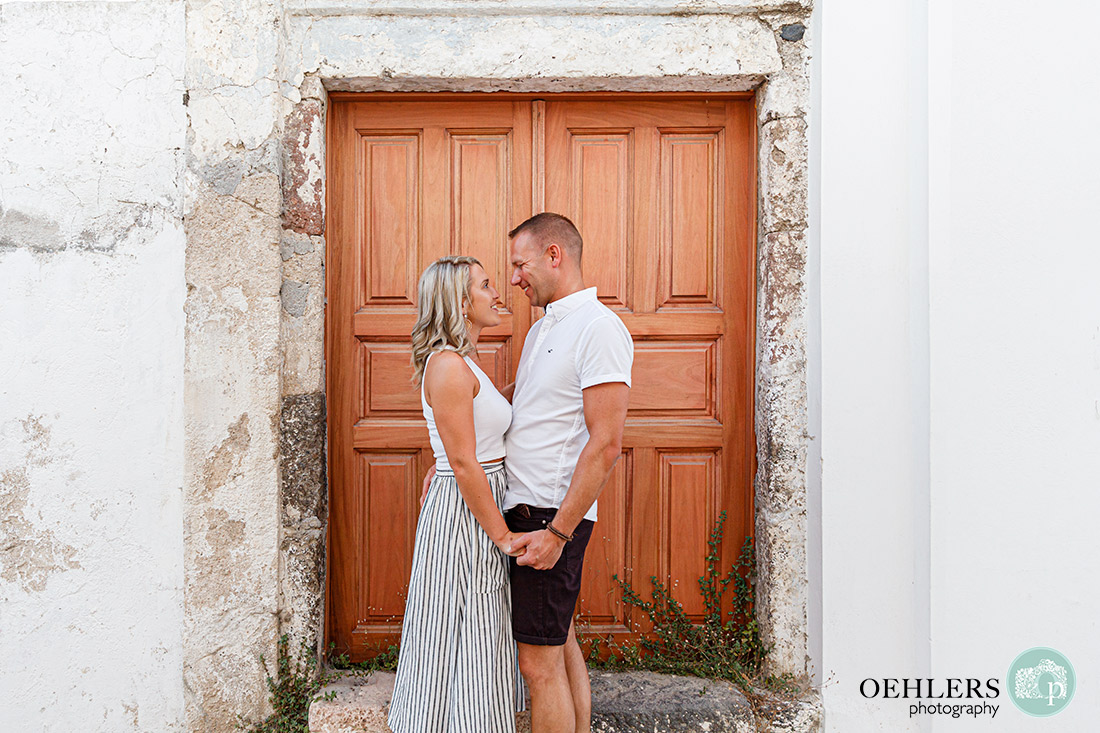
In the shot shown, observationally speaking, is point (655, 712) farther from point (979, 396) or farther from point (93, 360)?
Result: point (93, 360)

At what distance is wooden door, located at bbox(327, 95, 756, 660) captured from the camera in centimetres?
277

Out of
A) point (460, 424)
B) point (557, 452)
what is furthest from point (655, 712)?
point (460, 424)

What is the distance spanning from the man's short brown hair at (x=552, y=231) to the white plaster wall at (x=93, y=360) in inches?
54.6

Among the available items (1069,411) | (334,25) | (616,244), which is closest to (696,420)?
(616,244)

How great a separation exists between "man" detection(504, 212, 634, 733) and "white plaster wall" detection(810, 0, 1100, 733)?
3.28 ft

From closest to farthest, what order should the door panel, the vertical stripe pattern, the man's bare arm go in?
the man's bare arm, the vertical stripe pattern, the door panel

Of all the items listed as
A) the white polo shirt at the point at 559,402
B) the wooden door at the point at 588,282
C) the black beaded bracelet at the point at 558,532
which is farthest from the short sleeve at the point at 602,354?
the wooden door at the point at 588,282

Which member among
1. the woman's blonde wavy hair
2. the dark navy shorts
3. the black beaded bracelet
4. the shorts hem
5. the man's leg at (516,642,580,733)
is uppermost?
the woman's blonde wavy hair

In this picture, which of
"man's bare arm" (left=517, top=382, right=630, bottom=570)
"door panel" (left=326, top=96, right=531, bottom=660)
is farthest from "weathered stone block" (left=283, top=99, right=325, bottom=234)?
"man's bare arm" (left=517, top=382, right=630, bottom=570)

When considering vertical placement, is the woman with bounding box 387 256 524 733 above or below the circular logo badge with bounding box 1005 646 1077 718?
above

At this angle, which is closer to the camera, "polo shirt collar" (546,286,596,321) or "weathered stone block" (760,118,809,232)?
"polo shirt collar" (546,286,596,321)

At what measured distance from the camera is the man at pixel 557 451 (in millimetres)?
1950

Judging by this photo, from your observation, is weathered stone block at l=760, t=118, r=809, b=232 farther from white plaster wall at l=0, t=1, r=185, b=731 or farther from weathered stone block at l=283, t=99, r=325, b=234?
white plaster wall at l=0, t=1, r=185, b=731

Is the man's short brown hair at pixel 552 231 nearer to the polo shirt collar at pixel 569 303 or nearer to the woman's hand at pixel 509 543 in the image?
the polo shirt collar at pixel 569 303
